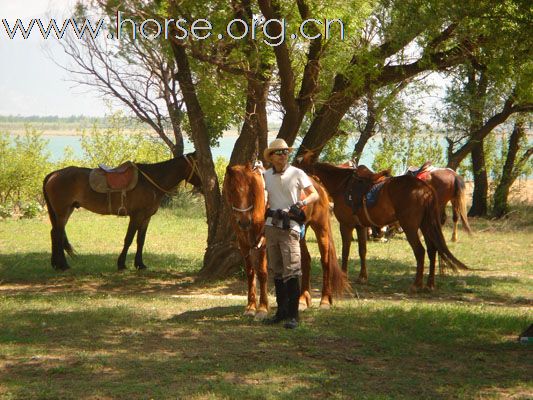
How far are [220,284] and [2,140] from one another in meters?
19.8

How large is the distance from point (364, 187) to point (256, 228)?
15.6 feet

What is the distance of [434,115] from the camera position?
2597 cm

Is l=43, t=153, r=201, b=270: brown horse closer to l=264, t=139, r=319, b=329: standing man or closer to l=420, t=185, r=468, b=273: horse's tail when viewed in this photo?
l=420, t=185, r=468, b=273: horse's tail

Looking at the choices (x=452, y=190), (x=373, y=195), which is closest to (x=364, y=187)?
(x=373, y=195)

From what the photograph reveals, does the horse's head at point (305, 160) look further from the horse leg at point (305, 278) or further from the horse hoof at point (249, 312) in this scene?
the horse hoof at point (249, 312)

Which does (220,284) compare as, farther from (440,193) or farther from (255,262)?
(440,193)

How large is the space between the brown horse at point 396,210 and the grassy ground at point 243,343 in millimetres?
605

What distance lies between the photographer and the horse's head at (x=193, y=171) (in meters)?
15.3

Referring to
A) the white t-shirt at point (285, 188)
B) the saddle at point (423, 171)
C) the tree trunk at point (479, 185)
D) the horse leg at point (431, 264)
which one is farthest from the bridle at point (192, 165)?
the tree trunk at point (479, 185)

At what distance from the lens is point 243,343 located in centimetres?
787

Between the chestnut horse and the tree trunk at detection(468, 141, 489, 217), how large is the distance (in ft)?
63.2

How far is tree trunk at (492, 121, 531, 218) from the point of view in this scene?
27016mm

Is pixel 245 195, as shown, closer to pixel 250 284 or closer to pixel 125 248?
pixel 250 284

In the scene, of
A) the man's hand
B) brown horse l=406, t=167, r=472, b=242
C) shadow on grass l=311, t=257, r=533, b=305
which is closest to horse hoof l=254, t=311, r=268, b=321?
the man's hand
